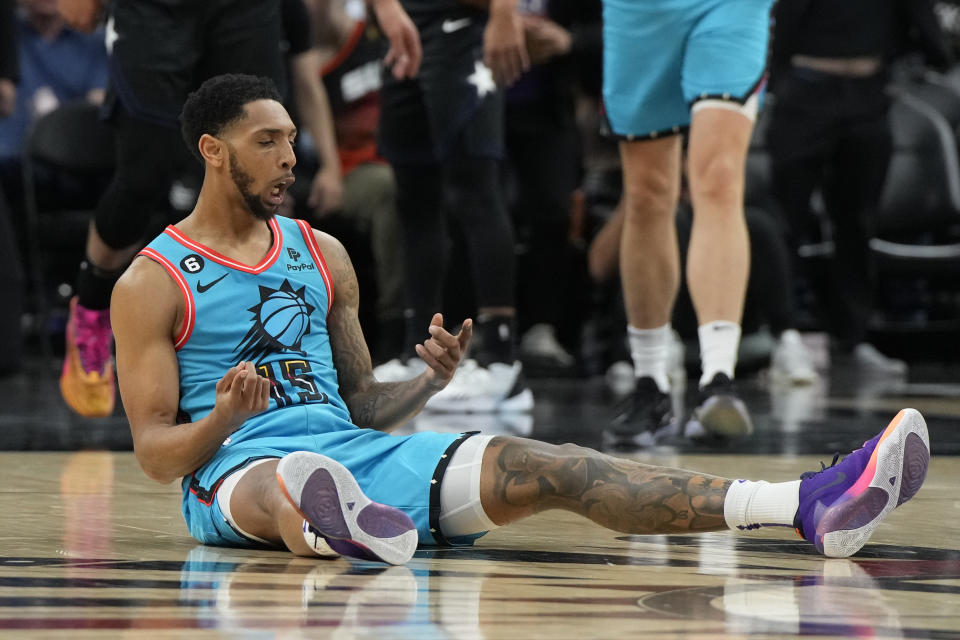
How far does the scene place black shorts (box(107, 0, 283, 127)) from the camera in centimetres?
370

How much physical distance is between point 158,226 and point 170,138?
2.50m

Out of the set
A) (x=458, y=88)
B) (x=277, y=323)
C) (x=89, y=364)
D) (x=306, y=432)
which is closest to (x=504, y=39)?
(x=458, y=88)

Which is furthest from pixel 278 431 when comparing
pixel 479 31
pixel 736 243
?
pixel 479 31

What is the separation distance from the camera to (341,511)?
73.5 inches

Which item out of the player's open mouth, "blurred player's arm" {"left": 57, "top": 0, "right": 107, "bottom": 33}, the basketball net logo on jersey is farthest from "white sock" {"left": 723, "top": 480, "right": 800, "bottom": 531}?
"blurred player's arm" {"left": 57, "top": 0, "right": 107, "bottom": 33}

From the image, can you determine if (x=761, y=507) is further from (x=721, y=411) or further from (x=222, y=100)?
(x=721, y=411)

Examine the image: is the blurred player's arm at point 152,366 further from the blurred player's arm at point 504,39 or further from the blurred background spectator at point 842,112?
the blurred background spectator at point 842,112

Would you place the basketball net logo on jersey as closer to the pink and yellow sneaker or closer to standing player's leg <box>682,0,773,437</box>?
standing player's leg <box>682,0,773,437</box>

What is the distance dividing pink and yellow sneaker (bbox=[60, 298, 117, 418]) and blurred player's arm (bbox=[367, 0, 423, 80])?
112 centimetres

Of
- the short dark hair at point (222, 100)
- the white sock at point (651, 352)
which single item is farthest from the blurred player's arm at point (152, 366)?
the white sock at point (651, 352)

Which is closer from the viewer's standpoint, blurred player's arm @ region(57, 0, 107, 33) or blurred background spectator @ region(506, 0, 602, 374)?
blurred player's arm @ region(57, 0, 107, 33)

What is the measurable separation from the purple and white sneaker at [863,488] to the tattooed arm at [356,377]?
0.60 meters

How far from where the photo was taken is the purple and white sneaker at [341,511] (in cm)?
184

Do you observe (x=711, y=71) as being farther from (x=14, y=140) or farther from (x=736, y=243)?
(x=14, y=140)
